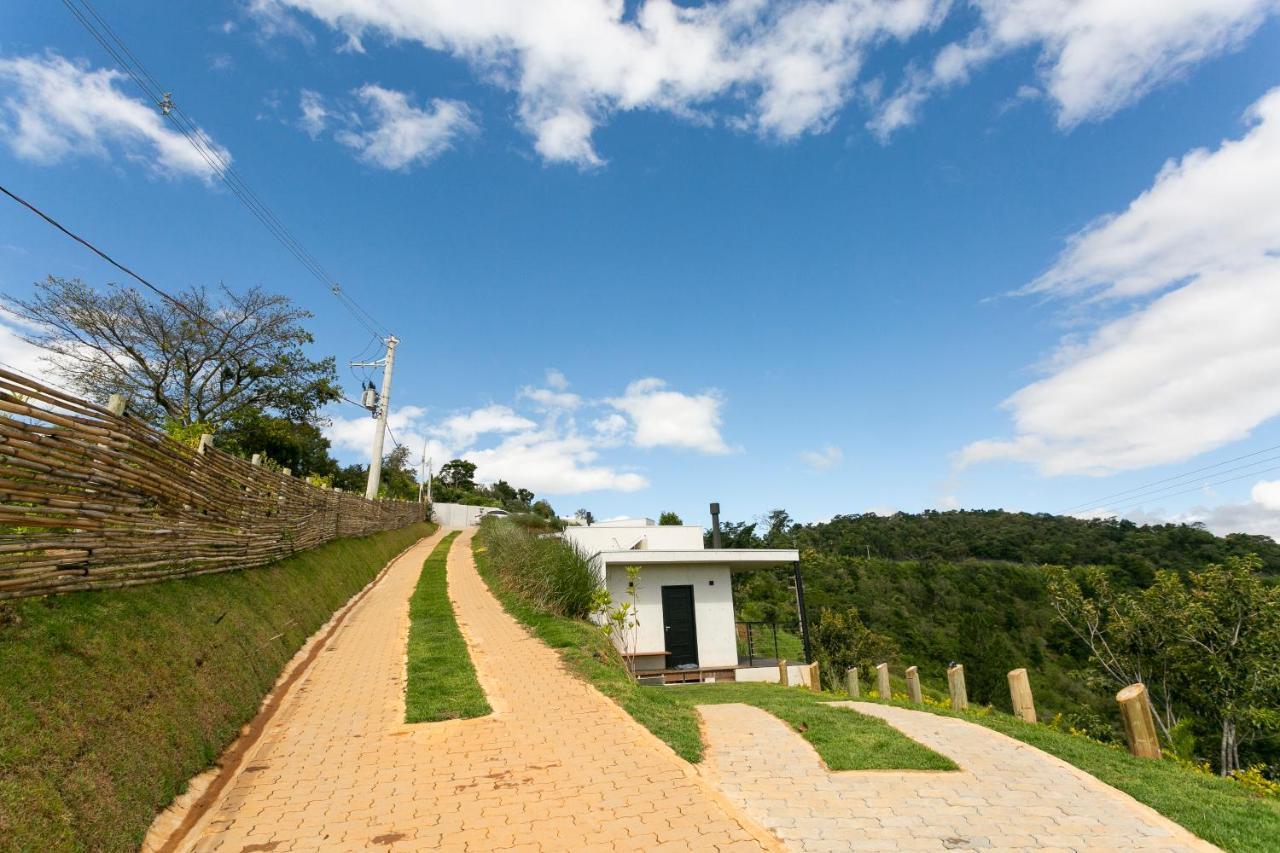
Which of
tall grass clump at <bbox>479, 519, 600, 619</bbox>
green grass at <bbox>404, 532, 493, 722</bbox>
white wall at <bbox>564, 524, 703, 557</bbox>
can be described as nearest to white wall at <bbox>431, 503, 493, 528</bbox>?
white wall at <bbox>564, 524, 703, 557</bbox>

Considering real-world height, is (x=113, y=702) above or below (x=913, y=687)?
above

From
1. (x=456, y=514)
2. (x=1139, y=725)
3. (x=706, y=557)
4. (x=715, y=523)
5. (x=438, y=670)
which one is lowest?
(x=1139, y=725)

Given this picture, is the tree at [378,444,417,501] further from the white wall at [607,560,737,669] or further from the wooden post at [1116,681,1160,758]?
the wooden post at [1116,681,1160,758]

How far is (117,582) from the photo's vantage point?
5164 millimetres

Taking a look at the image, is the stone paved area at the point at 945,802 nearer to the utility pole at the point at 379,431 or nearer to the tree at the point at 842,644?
the tree at the point at 842,644

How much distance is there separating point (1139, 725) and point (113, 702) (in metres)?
8.54

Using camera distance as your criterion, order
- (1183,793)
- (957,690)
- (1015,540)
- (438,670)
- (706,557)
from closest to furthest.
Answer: (1183,793)
(957,690)
(438,670)
(706,557)
(1015,540)

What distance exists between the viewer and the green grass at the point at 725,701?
5453 mm

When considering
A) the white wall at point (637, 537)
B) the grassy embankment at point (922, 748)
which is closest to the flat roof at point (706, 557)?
the white wall at point (637, 537)

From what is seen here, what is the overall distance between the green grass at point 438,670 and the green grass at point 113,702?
1.64 m

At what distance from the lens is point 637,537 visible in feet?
59.8

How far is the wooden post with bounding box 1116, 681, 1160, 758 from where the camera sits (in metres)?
5.82

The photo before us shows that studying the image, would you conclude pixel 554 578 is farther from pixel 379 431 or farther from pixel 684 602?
pixel 379 431

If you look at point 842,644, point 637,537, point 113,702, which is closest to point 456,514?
point 637,537
